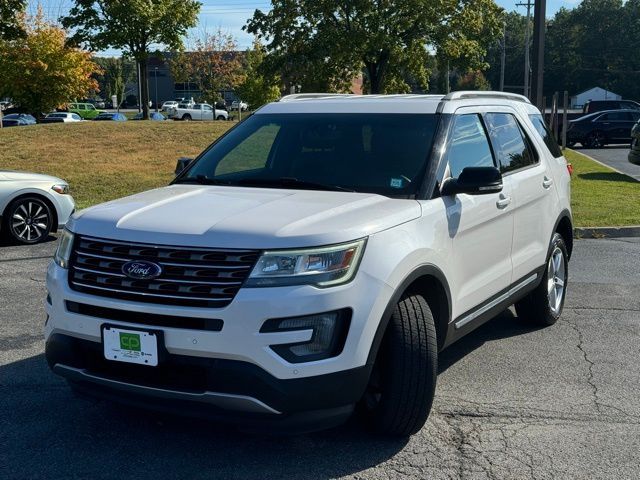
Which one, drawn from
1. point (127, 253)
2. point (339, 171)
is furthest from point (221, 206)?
point (339, 171)

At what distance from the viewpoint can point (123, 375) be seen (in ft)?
12.2

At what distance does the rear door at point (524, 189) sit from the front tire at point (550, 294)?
27cm

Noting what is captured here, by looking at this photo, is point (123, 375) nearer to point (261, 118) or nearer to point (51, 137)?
point (261, 118)

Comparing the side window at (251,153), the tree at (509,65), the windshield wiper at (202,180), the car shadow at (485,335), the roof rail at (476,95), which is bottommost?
the car shadow at (485,335)

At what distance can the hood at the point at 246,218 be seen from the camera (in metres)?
3.52

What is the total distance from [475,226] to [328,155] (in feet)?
3.34

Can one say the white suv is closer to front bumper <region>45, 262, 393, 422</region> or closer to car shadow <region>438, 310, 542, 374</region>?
front bumper <region>45, 262, 393, 422</region>

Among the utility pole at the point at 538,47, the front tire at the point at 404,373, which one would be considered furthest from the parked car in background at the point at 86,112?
the front tire at the point at 404,373

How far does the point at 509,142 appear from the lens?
224 inches

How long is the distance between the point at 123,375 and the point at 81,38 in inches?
1257

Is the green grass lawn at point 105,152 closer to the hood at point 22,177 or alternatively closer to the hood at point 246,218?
the hood at point 22,177

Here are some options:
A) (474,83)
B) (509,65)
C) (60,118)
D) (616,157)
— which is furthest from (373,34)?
(509,65)

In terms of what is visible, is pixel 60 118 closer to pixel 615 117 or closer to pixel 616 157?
pixel 615 117

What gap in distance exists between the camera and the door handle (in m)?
5.06
